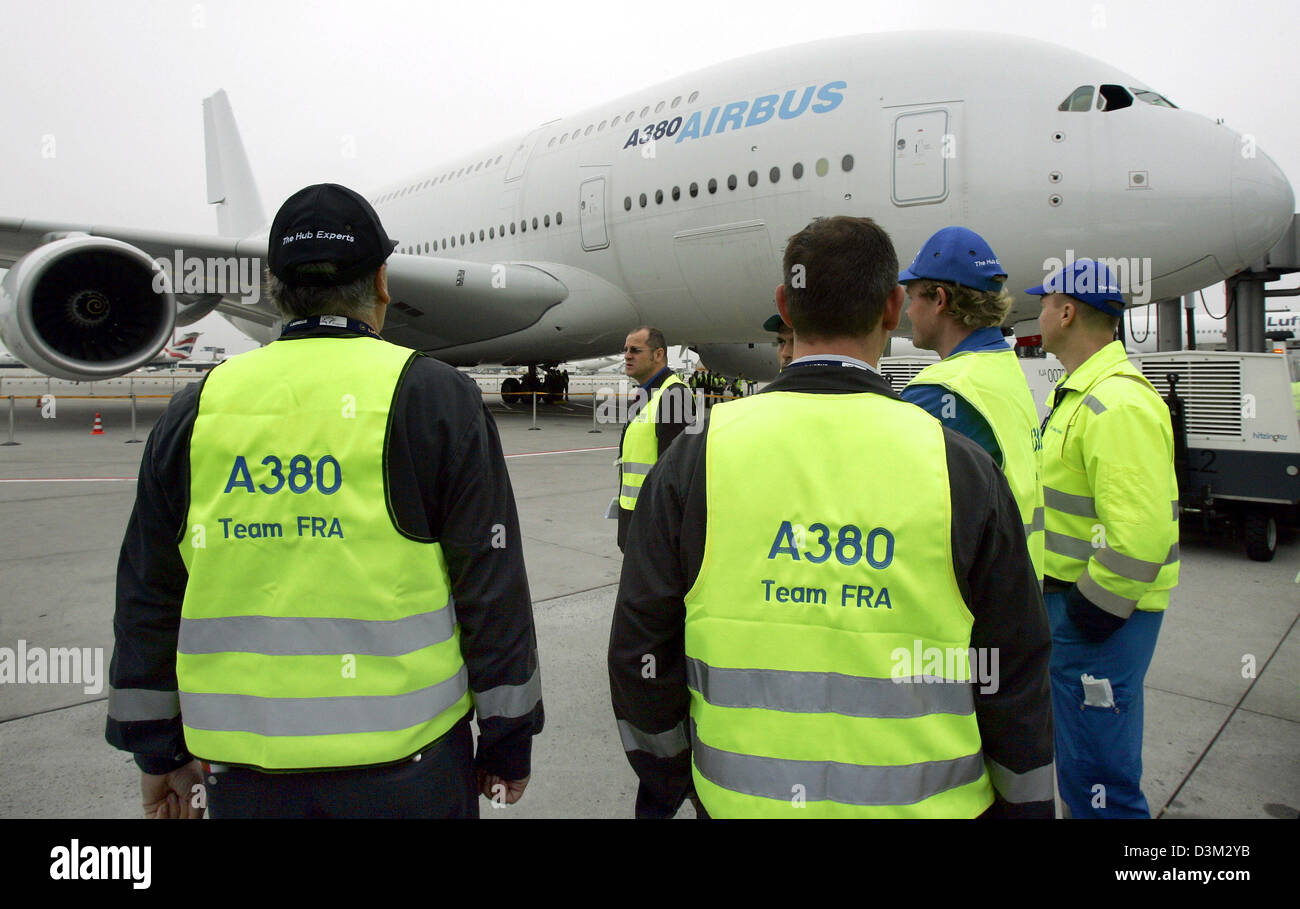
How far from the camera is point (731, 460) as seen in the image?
1.21 metres

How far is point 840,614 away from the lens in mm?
Result: 1168

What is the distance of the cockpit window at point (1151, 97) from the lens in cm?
767

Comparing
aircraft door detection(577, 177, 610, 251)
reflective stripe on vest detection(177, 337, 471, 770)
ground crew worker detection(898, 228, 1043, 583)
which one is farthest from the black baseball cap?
aircraft door detection(577, 177, 610, 251)

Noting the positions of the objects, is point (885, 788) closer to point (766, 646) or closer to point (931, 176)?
point (766, 646)

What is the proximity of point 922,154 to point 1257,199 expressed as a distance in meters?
3.13

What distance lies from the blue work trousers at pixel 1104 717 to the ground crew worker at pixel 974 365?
0.31m

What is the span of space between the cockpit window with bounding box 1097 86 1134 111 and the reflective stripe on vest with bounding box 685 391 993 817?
333 inches

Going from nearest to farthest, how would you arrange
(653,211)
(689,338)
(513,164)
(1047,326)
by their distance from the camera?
(1047,326), (653,211), (689,338), (513,164)

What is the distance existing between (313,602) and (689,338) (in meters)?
11.5

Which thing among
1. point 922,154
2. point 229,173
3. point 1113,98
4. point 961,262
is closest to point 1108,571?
point 961,262

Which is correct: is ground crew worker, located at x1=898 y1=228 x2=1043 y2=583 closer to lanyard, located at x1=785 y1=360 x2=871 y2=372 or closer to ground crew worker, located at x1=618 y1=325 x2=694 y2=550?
lanyard, located at x1=785 y1=360 x2=871 y2=372

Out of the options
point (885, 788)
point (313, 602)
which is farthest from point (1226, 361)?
point (313, 602)

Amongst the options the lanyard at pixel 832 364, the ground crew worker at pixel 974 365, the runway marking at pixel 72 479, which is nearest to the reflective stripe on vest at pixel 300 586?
the lanyard at pixel 832 364

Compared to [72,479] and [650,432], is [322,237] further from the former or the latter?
[72,479]
